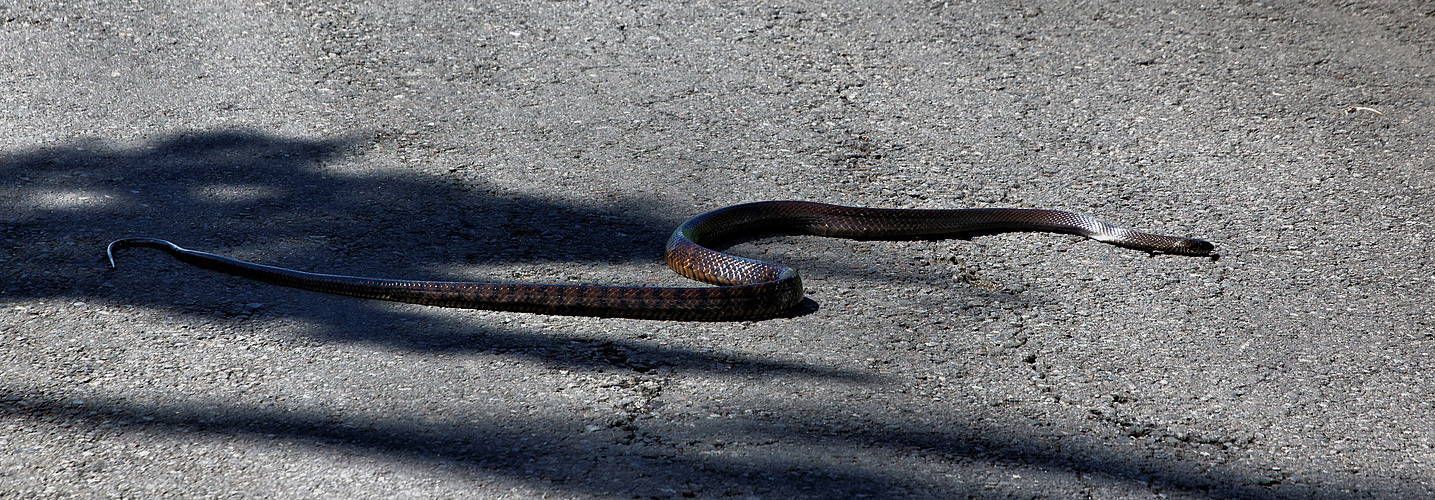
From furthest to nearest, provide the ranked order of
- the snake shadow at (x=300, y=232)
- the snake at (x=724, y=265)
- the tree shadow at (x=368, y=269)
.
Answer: the snake at (x=724, y=265) → the snake shadow at (x=300, y=232) → the tree shadow at (x=368, y=269)

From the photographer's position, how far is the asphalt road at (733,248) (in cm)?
323

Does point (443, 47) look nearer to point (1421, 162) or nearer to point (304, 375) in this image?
point (304, 375)

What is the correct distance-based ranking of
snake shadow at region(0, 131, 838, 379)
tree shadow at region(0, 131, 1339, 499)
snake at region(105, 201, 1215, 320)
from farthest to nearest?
1. snake at region(105, 201, 1215, 320)
2. snake shadow at region(0, 131, 838, 379)
3. tree shadow at region(0, 131, 1339, 499)

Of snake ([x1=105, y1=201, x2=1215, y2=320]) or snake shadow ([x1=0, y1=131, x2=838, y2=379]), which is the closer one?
snake shadow ([x1=0, y1=131, x2=838, y2=379])

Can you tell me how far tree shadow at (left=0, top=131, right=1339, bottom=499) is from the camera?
10.3ft

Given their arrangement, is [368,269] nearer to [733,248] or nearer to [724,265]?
[724,265]

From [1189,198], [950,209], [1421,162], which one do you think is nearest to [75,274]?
[950,209]

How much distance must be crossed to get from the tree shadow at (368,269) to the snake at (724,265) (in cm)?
9

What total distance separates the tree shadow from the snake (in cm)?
9

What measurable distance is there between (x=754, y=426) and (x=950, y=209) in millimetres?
2200

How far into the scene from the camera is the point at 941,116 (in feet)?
21.0

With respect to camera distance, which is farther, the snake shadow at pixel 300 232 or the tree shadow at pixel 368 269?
the snake shadow at pixel 300 232

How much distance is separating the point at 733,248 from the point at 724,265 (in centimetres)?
45

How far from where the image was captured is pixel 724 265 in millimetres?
4590
